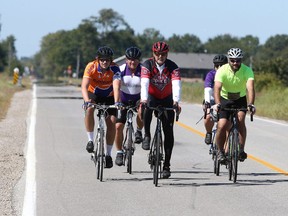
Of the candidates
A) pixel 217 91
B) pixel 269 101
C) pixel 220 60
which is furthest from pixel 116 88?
pixel 269 101

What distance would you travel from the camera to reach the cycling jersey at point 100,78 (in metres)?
10.7

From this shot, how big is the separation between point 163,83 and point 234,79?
1.09m

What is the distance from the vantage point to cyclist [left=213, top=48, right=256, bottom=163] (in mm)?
10336

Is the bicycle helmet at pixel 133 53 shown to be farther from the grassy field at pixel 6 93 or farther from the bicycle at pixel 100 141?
the grassy field at pixel 6 93

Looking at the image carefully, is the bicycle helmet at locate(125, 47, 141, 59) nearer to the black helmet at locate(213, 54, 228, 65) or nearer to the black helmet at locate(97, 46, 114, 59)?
the black helmet at locate(97, 46, 114, 59)

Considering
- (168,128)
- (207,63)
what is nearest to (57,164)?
(168,128)

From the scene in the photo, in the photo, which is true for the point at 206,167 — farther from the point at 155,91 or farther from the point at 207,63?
the point at 207,63

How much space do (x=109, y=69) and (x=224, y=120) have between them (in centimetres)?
188

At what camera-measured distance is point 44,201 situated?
8.77 meters

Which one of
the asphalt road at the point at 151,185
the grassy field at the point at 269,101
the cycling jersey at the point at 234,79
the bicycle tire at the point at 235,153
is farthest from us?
the grassy field at the point at 269,101

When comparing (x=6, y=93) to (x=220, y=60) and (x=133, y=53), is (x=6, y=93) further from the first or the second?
(x=133, y=53)

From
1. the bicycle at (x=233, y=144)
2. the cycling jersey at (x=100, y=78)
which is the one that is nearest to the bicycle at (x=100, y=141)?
the cycling jersey at (x=100, y=78)

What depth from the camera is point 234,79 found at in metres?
10.5

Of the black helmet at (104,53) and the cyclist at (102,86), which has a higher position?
the black helmet at (104,53)
